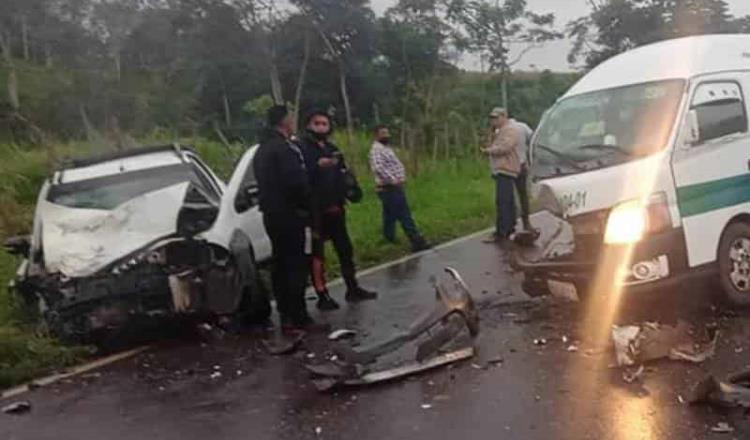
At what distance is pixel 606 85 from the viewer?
8.89 meters

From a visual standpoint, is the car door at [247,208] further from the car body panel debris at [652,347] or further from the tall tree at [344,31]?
the tall tree at [344,31]

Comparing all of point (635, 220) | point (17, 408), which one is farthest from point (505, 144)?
point (17, 408)

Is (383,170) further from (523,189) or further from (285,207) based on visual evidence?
(285,207)

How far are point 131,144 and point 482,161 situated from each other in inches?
364

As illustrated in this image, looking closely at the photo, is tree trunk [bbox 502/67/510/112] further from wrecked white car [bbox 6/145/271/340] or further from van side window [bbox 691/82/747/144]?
van side window [bbox 691/82/747/144]

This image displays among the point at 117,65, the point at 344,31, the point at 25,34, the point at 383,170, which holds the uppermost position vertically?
the point at 25,34

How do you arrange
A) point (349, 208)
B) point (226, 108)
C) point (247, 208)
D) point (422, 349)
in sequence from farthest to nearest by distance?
point (226, 108), point (349, 208), point (247, 208), point (422, 349)

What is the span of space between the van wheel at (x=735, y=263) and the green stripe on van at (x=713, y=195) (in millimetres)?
229

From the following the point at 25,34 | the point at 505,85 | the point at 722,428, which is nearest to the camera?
the point at 722,428

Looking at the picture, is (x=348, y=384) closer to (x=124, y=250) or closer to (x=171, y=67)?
(x=124, y=250)

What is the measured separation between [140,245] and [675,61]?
4.87 metres

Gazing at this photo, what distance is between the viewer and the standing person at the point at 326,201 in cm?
940

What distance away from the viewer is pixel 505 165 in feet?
42.5

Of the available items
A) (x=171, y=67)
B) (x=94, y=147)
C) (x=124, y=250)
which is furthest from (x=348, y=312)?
(x=171, y=67)
